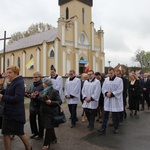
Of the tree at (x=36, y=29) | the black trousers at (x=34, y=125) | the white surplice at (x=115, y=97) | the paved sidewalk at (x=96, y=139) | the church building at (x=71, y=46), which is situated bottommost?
the paved sidewalk at (x=96, y=139)

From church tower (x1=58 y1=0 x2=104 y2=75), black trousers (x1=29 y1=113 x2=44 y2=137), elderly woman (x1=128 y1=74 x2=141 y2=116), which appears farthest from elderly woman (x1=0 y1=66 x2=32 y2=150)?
church tower (x1=58 y1=0 x2=104 y2=75)

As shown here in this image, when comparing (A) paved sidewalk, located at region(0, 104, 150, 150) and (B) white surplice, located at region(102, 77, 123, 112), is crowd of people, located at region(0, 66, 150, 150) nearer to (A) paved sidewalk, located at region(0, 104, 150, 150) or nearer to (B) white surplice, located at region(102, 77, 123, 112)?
(B) white surplice, located at region(102, 77, 123, 112)

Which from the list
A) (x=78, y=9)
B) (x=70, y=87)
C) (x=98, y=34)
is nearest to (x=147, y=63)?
(x=98, y=34)

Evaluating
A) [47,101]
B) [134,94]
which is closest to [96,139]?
[47,101]

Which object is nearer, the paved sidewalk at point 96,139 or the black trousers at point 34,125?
the paved sidewalk at point 96,139

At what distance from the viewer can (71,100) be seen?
8.00 m

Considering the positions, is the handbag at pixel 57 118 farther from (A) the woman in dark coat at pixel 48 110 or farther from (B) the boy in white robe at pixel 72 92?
(B) the boy in white robe at pixel 72 92

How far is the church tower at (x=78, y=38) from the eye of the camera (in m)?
36.8

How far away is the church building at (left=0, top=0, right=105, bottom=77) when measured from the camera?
36.5 m

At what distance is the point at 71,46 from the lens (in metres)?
37.9

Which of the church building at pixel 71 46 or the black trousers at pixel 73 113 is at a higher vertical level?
the church building at pixel 71 46

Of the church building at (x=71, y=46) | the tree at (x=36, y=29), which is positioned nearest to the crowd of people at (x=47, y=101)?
the church building at (x=71, y=46)

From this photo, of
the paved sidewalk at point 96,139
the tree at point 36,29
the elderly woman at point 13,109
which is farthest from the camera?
the tree at point 36,29

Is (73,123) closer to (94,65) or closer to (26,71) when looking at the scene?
(94,65)
